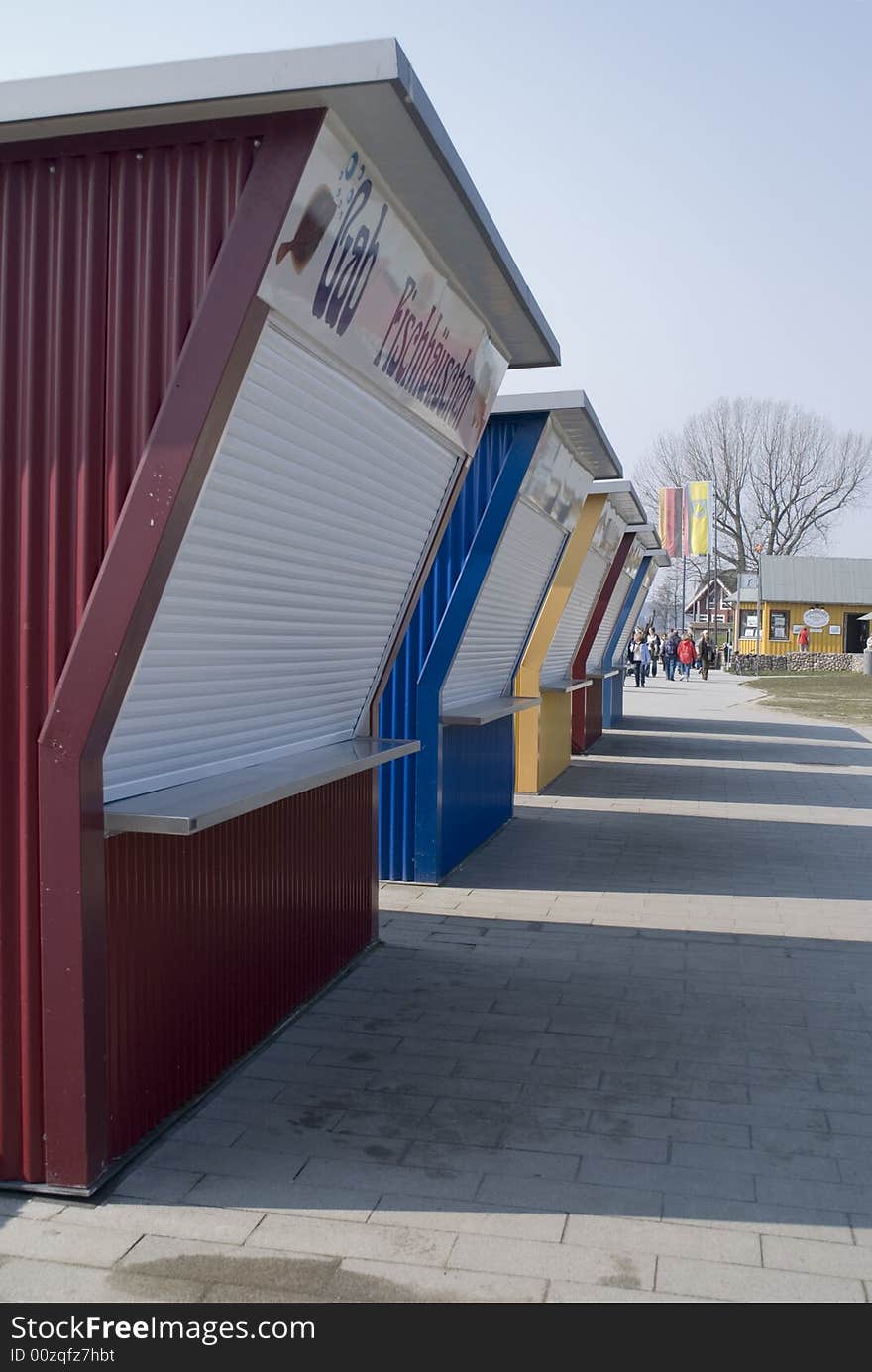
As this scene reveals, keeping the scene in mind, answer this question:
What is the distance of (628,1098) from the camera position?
5043 mm

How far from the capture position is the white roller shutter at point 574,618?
15609 mm

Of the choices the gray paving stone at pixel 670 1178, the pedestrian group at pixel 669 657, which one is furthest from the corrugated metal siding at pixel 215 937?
the pedestrian group at pixel 669 657

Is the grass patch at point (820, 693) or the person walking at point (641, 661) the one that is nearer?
the grass patch at point (820, 693)

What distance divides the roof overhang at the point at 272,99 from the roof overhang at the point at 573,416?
491cm

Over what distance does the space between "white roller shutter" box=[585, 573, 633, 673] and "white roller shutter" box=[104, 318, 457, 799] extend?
14.1 metres

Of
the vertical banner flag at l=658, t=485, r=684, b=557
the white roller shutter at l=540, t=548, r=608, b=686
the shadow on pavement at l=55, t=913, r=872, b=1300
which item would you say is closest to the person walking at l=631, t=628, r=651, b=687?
the vertical banner flag at l=658, t=485, r=684, b=557

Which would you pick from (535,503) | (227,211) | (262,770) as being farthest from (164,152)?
(535,503)

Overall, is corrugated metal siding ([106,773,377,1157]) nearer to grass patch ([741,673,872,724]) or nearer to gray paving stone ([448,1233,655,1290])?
gray paving stone ([448,1233,655,1290])

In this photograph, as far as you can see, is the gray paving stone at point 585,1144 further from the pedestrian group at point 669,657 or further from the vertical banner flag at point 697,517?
the vertical banner flag at point 697,517

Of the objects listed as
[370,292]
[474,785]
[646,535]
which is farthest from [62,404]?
[646,535]

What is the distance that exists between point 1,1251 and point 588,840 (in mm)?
8018

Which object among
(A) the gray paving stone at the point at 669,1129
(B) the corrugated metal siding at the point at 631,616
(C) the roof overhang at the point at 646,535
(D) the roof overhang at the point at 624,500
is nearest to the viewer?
(A) the gray paving stone at the point at 669,1129
